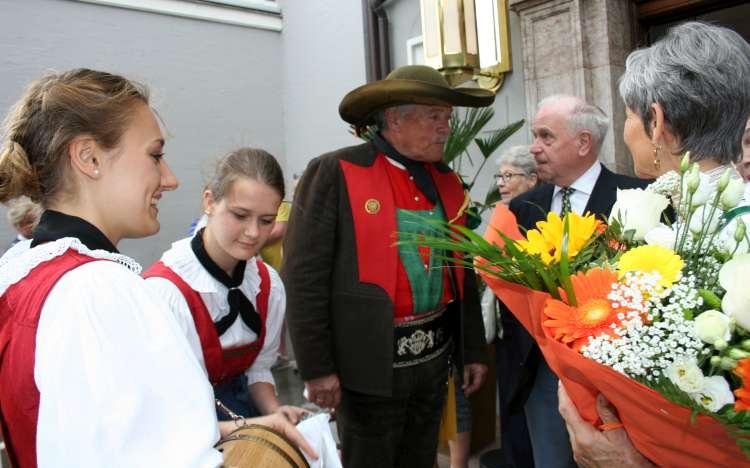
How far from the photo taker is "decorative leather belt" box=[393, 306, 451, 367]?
2545 mm

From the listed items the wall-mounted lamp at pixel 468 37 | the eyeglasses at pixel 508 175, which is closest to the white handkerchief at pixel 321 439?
the eyeglasses at pixel 508 175

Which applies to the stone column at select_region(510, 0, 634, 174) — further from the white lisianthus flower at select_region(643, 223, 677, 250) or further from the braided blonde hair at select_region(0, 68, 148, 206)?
the braided blonde hair at select_region(0, 68, 148, 206)

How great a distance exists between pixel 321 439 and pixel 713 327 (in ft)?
3.11

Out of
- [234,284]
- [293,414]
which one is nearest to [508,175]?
[234,284]

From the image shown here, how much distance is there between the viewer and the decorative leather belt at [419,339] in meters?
2.54

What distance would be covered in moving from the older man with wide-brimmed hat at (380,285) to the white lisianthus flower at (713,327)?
1426 millimetres

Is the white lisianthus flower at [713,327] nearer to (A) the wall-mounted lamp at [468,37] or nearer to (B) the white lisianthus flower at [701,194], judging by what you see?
(B) the white lisianthus flower at [701,194]

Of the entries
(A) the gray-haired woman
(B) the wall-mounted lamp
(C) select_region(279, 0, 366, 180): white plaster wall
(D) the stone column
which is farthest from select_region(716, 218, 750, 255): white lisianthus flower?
(C) select_region(279, 0, 366, 180): white plaster wall

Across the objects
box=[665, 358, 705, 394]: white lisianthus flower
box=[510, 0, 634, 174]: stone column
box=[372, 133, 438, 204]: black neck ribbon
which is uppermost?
box=[510, 0, 634, 174]: stone column

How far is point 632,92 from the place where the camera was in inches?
64.2

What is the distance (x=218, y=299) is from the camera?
2.08 m

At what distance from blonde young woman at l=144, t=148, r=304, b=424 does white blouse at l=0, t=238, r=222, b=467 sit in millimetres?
807

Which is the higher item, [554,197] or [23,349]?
[554,197]

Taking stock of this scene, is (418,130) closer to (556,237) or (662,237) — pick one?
(556,237)
